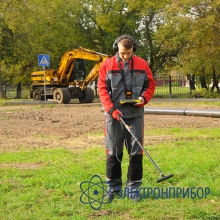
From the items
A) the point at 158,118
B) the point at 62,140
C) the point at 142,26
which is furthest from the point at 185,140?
the point at 142,26

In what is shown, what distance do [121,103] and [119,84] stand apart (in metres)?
0.23

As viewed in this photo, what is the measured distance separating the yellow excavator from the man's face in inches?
722

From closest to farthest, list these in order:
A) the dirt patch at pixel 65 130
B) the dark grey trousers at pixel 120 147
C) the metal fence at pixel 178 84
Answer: the dark grey trousers at pixel 120 147, the dirt patch at pixel 65 130, the metal fence at pixel 178 84

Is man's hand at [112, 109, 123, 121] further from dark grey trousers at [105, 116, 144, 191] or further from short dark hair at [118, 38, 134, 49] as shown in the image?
short dark hair at [118, 38, 134, 49]

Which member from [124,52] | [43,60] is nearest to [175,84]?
[43,60]

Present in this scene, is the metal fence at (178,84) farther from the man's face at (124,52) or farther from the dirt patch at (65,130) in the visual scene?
the man's face at (124,52)

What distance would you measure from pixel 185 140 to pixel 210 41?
65.9 ft

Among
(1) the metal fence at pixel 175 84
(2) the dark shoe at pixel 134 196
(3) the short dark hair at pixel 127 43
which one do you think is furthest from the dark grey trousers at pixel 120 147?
(1) the metal fence at pixel 175 84

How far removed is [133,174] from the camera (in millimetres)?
5273

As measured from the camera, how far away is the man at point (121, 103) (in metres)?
5.18

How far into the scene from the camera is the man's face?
512 centimetres

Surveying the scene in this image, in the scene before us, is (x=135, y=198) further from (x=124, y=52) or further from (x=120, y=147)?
(x=124, y=52)

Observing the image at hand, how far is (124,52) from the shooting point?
16.9ft

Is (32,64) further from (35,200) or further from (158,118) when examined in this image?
(35,200)
